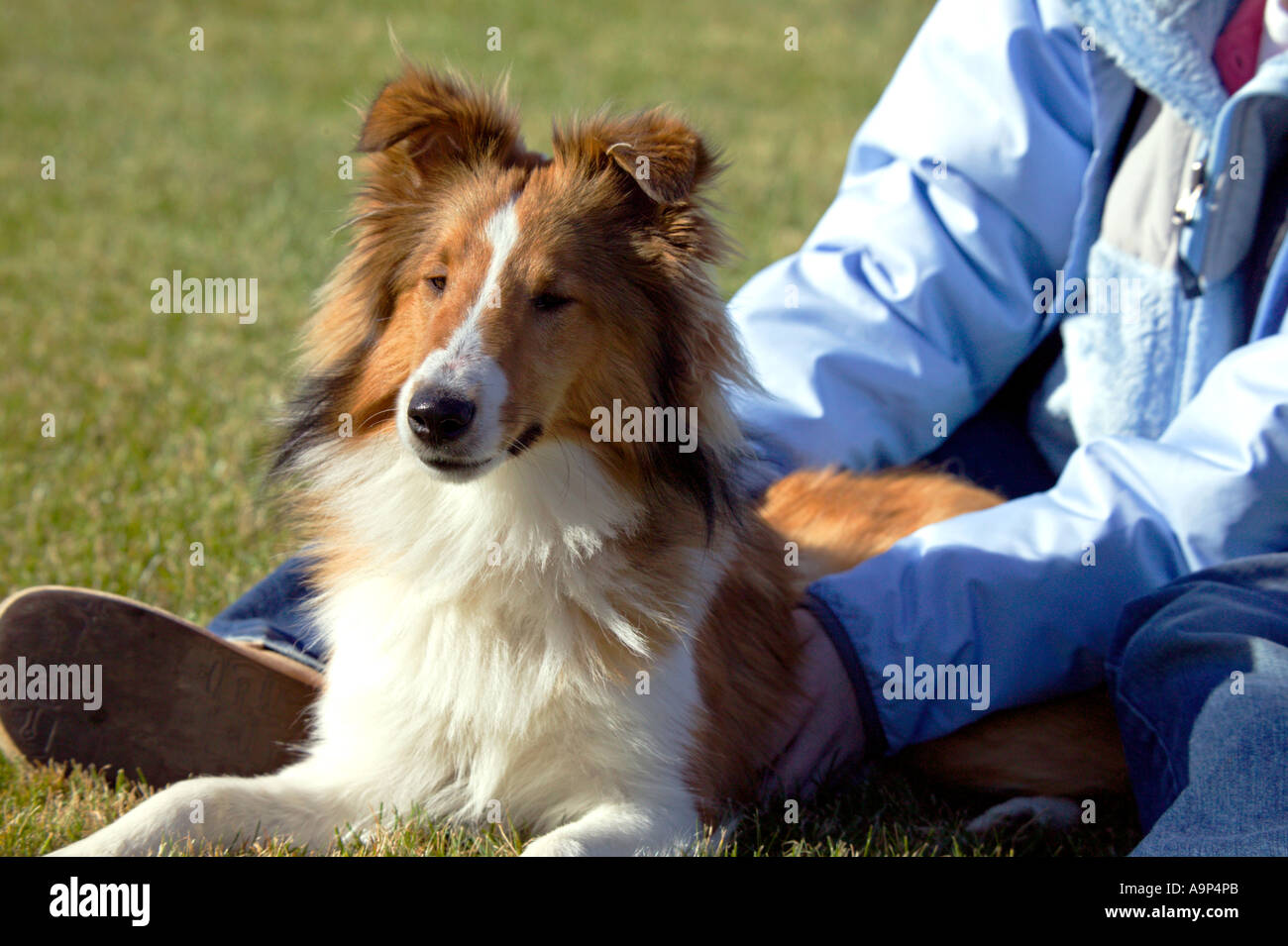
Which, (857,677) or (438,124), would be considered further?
(857,677)

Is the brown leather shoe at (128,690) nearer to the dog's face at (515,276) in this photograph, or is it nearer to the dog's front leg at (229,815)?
the dog's front leg at (229,815)

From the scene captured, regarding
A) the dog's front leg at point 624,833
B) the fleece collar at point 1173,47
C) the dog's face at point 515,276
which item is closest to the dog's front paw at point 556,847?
the dog's front leg at point 624,833

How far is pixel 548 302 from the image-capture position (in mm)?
2801

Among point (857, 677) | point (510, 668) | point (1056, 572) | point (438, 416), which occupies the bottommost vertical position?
point (857, 677)

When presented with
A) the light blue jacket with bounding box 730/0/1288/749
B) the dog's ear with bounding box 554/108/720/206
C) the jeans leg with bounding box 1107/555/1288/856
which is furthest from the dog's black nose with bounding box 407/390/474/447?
the jeans leg with bounding box 1107/555/1288/856

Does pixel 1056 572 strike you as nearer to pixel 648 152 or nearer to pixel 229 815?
pixel 648 152

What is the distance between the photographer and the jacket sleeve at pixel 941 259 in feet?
12.4

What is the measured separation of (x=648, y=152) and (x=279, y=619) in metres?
1.67

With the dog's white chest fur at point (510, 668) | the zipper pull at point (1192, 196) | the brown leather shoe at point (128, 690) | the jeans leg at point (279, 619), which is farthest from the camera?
the zipper pull at point (1192, 196)

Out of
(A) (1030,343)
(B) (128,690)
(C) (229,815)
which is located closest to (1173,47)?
(A) (1030,343)

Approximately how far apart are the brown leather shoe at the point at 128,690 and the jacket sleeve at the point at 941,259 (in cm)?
161

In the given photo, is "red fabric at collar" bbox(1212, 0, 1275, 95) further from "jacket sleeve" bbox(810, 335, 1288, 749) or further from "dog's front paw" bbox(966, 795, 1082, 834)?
"dog's front paw" bbox(966, 795, 1082, 834)

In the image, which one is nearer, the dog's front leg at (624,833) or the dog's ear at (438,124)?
the dog's front leg at (624,833)
